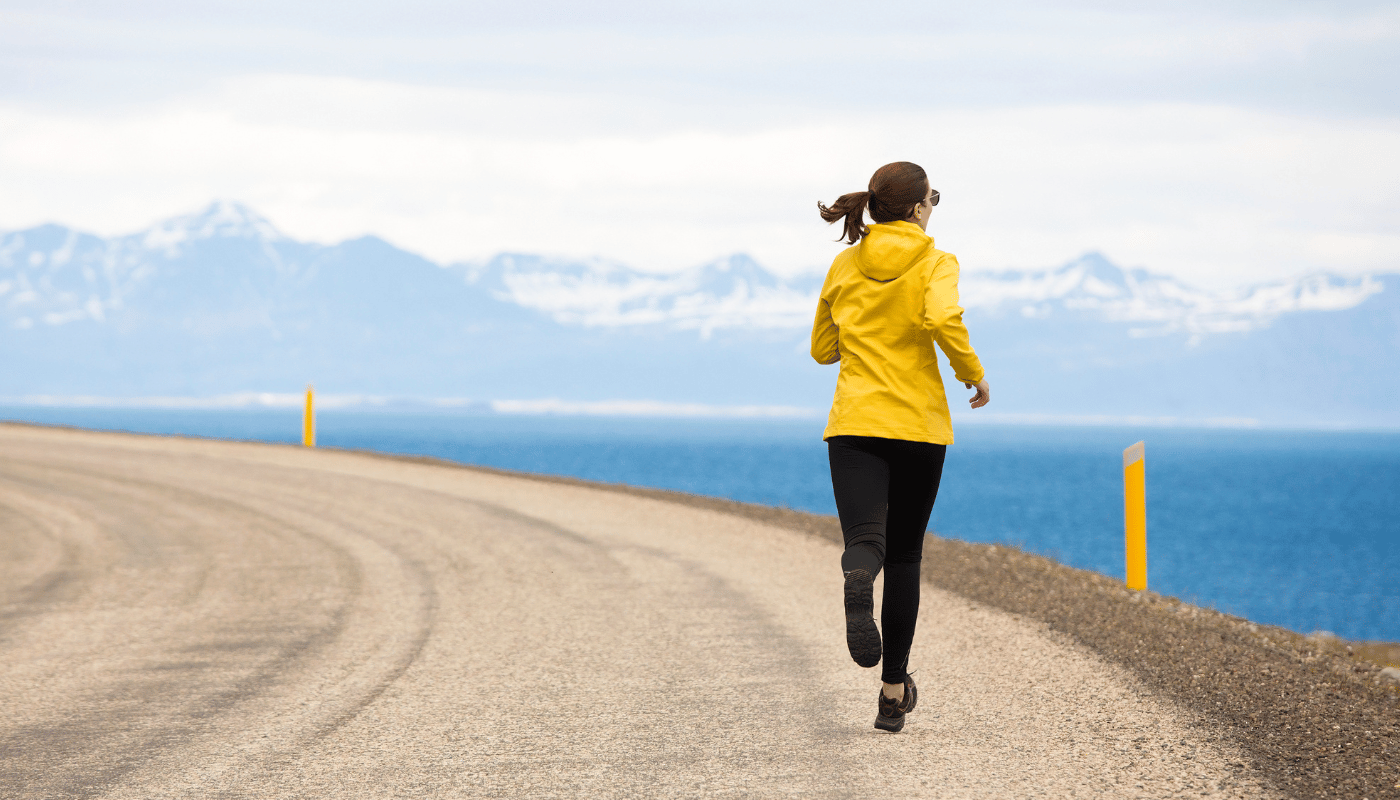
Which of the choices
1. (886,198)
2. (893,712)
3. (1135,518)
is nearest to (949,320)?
(886,198)

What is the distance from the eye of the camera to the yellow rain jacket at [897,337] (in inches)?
175

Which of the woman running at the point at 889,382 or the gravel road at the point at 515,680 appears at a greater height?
the woman running at the point at 889,382

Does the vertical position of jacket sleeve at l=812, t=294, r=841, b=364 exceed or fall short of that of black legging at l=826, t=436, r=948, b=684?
A: it exceeds it

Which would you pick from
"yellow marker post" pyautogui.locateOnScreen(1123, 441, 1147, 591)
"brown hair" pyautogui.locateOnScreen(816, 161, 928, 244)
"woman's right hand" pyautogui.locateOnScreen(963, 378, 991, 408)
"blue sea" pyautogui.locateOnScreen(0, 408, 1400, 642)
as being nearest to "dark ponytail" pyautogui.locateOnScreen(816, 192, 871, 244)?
"brown hair" pyautogui.locateOnScreen(816, 161, 928, 244)

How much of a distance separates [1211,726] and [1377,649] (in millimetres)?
10698

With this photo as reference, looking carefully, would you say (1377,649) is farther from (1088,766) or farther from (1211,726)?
(1088,766)

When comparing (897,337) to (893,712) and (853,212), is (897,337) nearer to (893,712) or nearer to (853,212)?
(853,212)

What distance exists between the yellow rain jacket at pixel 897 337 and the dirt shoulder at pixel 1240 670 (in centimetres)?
179

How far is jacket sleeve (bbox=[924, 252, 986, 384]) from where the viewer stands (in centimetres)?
437

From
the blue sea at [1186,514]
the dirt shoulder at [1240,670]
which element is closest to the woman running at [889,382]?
the dirt shoulder at [1240,670]

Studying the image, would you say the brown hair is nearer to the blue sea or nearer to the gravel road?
the gravel road

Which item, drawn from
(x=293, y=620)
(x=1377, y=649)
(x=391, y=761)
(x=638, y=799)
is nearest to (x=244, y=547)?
(x=293, y=620)

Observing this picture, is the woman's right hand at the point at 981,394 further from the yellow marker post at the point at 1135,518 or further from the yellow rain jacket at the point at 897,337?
the yellow marker post at the point at 1135,518

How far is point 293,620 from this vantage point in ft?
25.3
